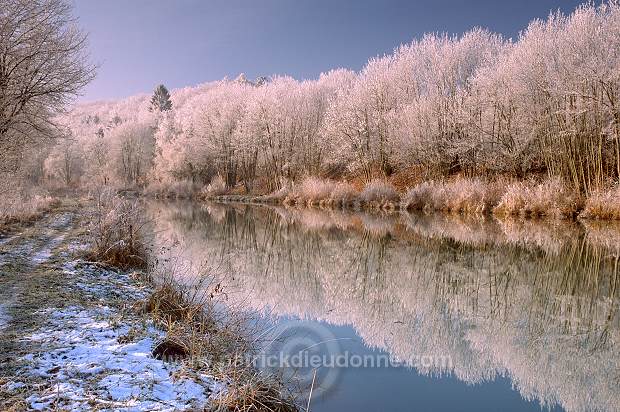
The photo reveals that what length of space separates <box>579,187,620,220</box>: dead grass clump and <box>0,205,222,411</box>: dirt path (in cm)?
1992

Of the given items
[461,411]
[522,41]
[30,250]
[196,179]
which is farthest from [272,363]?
[196,179]

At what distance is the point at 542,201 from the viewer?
72.5 ft

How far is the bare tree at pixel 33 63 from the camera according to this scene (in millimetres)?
10242

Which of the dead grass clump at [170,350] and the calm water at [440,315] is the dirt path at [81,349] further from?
the calm water at [440,315]

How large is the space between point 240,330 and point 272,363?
0.66 metres

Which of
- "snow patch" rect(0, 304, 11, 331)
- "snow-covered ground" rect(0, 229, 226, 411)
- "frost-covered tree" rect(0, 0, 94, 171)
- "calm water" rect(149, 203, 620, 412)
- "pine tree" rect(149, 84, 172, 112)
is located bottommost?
"calm water" rect(149, 203, 620, 412)

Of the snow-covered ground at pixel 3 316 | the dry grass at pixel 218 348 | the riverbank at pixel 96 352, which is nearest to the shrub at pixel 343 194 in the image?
the riverbank at pixel 96 352

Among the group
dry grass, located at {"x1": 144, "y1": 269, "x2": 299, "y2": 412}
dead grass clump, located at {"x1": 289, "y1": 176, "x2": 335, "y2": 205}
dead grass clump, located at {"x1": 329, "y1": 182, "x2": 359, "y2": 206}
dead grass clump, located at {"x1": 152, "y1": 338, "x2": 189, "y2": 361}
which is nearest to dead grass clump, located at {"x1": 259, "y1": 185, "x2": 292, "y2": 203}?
dead grass clump, located at {"x1": 289, "y1": 176, "x2": 335, "y2": 205}

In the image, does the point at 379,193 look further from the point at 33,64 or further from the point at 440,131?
the point at 33,64

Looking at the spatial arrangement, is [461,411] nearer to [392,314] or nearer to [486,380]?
[486,380]

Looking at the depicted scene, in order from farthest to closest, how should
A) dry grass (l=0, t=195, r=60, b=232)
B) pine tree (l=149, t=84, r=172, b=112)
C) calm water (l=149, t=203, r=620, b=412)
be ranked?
pine tree (l=149, t=84, r=172, b=112), dry grass (l=0, t=195, r=60, b=232), calm water (l=149, t=203, r=620, b=412)

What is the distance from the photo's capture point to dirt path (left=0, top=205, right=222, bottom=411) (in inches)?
149

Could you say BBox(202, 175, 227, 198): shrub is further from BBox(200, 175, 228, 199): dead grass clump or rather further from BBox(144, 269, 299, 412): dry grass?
BBox(144, 269, 299, 412): dry grass

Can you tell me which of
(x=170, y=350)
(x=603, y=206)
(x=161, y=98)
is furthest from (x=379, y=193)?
(x=161, y=98)
